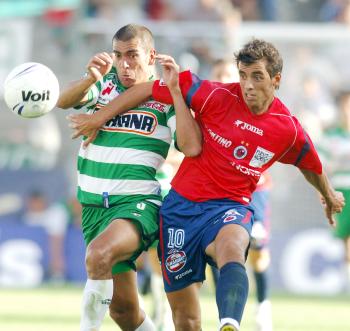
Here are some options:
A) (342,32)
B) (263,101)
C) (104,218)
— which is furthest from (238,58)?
(342,32)

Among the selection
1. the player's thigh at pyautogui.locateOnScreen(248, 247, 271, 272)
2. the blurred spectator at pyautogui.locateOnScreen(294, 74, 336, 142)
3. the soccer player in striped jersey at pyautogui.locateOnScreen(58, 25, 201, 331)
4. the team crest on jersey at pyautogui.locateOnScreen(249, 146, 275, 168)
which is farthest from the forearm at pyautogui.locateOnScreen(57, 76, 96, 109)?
the blurred spectator at pyautogui.locateOnScreen(294, 74, 336, 142)

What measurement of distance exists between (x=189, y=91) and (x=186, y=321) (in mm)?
1569

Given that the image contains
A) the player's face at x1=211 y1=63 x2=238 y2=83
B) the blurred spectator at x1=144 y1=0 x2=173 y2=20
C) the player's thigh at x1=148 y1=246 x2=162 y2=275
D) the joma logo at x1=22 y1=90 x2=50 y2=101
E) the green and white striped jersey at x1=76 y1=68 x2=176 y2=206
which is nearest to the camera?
the joma logo at x1=22 y1=90 x2=50 y2=101

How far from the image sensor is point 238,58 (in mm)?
7320

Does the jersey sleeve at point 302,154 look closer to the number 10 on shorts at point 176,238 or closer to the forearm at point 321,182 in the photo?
the forearm at point 321,182

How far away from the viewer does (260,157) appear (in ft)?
24.5

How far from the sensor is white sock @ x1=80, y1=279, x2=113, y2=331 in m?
7.12

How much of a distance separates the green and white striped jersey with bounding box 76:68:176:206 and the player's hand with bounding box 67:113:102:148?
0.29 ft

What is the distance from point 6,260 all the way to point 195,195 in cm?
1017

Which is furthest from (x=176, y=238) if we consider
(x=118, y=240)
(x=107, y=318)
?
(x=107, y=318)

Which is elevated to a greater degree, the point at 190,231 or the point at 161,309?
the point at 190,231

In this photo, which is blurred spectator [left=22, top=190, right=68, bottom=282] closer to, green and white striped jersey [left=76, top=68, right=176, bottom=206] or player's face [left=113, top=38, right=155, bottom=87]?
green and white striped jersey [left=76, top=68, right=176, bottom=206]

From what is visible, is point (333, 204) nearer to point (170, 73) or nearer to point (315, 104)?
point (170, 73)

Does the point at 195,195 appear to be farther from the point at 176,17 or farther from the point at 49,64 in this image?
the point at 176,17
